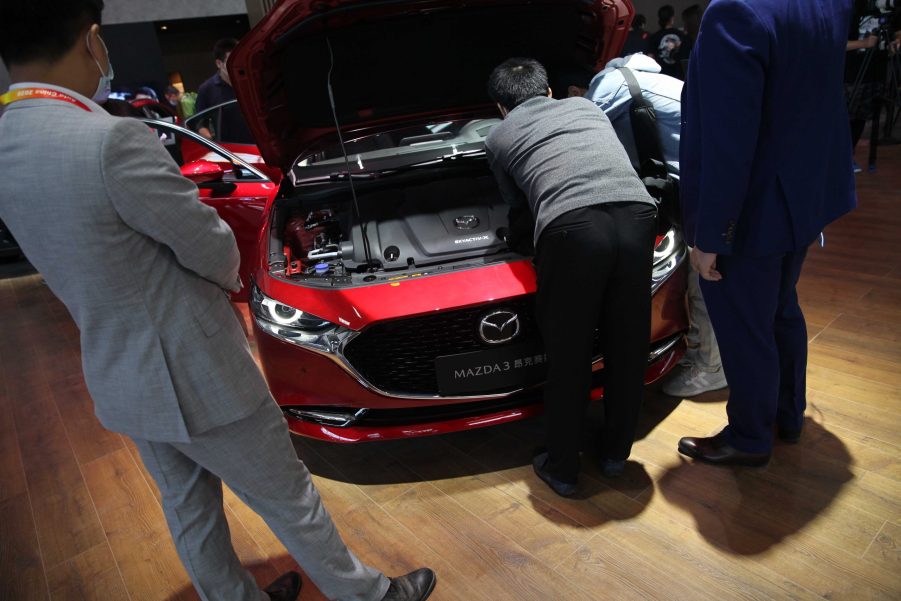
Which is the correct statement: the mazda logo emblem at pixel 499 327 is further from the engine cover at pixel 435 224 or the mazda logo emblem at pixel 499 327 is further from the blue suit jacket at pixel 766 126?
the blue suit jacket at pixel 766 126

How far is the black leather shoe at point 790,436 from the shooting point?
1.84m

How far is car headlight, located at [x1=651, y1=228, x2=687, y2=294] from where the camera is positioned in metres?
1.79

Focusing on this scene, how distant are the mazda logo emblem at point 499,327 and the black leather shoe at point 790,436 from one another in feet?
3.12

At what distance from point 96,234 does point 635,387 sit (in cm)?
139

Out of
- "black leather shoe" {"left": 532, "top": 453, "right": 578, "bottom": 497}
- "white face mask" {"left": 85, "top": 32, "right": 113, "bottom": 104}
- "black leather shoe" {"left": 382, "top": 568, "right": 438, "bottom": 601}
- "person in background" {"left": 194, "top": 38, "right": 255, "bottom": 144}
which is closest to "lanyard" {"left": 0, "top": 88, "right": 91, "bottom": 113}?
"white face mask" {"left": 85, "top": 32, "right": 113, "bottom": 104}

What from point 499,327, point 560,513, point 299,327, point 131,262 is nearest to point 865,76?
point 499,327

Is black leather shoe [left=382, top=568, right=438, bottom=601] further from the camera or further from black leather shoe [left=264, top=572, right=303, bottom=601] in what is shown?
the camera

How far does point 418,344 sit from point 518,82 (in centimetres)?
81

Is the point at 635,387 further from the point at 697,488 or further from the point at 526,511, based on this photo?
the point at 526,511

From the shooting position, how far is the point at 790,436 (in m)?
1.85

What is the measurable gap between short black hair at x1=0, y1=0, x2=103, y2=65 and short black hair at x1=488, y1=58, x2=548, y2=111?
41.0 inches

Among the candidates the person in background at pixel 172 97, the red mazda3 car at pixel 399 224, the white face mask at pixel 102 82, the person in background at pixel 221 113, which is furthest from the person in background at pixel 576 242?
the person in background at pixel 172 97

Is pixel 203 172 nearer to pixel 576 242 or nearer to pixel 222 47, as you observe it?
pixel 222 47

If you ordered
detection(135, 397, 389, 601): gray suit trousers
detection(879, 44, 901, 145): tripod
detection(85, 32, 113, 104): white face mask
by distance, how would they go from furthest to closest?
detection(879, 44, 901, 145): tripod, detection(135, 397, 389, 601): gray suit trousers, detection(85, 32, 113, 104): white face mask
